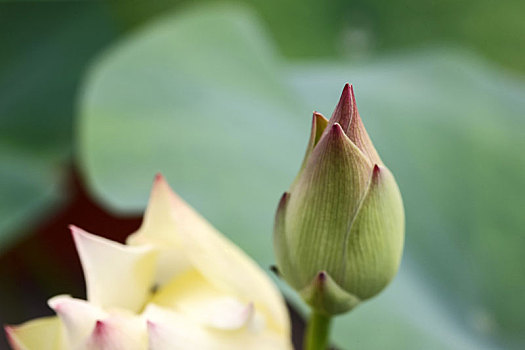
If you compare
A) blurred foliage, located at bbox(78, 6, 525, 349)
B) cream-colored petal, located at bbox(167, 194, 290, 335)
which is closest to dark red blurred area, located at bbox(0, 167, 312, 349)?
blurred foliage, located at bbox(78, 6, 525, 349)

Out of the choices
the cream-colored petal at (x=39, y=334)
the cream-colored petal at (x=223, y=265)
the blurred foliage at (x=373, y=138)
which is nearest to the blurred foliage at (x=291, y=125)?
the blurred foliage at (x=373, y=138)

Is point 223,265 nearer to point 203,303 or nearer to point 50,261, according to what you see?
point 203,303

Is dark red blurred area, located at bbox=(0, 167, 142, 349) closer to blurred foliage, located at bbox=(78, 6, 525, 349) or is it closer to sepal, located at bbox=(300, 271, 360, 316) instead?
blurred foliage, located at bbox=(78, 6, 525, 349)

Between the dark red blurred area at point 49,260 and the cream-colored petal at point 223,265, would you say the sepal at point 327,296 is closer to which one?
the cream-colored petal at point 223,265

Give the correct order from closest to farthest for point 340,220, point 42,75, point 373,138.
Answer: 1. point 340,220
2. point 373,138
3. point 42,75

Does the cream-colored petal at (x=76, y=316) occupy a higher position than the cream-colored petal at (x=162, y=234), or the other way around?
the cream-colored petal at (x=162, y=234)

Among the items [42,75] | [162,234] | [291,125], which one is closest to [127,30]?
[42,75]
